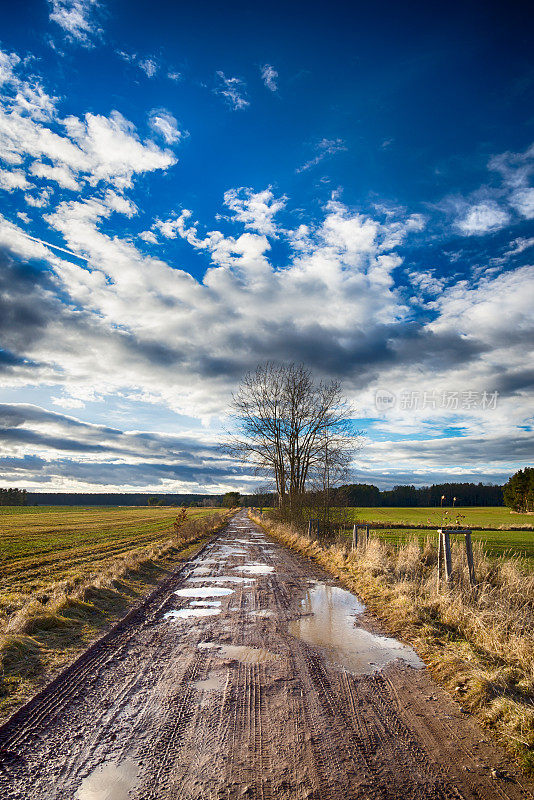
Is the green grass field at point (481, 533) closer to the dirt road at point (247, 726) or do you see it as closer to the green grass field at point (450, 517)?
the green grass field at point (450, 517)

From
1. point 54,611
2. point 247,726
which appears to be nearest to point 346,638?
point 247,726

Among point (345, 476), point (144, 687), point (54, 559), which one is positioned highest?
point (345, 476)

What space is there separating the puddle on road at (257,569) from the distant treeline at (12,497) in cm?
10511

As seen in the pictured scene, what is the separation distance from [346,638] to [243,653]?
1.68 metres

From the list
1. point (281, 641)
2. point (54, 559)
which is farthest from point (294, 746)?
point (54, 559)

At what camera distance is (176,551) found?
57.7 feet

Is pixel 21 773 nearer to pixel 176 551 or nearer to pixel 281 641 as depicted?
pixel 281 641

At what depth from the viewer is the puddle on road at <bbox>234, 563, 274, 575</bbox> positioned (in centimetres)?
1229

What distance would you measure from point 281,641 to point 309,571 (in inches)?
277

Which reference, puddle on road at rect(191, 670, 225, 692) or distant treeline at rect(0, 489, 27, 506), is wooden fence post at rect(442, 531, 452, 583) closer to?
puddle on road at rect(191, 670, 225, 692)

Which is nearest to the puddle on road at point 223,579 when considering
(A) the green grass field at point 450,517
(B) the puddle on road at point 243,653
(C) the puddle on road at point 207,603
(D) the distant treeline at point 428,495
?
(C) the puddle on road at point 207,603

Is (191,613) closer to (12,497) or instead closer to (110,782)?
(110,782)

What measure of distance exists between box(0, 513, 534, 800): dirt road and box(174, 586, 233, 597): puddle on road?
8.35ft

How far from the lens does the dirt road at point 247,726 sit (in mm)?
2963
